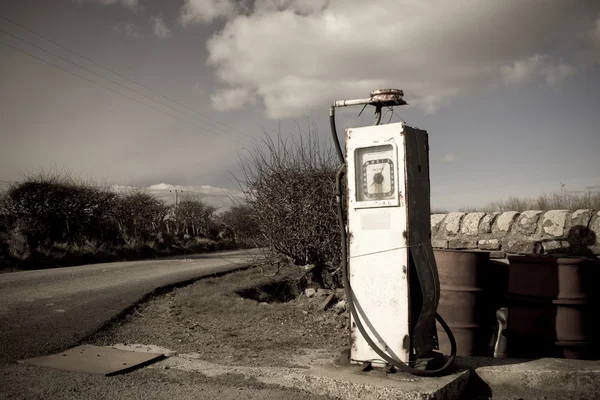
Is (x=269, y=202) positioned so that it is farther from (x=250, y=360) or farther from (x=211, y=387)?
(x=211, y=387)

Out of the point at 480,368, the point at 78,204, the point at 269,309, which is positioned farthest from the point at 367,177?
the point at 78,204

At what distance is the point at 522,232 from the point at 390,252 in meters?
3.28

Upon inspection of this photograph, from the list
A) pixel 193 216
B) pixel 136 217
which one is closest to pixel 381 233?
pixel 136 217

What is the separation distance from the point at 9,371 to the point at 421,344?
3726 millimetres

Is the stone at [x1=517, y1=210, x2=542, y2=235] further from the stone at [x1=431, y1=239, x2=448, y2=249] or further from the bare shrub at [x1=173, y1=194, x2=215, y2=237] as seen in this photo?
the bare shrub at [x1=173, y1=194, x2=215, y2=237]

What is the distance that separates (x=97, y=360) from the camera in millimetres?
4738

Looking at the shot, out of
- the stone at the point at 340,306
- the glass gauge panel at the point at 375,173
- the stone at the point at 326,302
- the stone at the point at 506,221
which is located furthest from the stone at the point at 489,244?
the glass gauge panel at the point at 375,173

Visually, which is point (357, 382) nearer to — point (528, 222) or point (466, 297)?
point (466, 297)

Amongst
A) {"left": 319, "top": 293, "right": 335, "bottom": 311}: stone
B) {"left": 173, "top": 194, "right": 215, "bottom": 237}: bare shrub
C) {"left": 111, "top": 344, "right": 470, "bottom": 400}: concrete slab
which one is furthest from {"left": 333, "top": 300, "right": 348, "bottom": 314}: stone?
{"left": 173, "top": 194, "right": 215, "bottom": 237}: bare shrub

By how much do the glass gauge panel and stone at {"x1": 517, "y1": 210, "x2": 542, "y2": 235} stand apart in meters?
3.30

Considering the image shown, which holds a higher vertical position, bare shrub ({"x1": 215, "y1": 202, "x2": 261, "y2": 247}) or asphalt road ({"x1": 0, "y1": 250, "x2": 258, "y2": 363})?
bare shrub ({"x1": 215, "y1": 202, "x2": 261, "y2": 247})

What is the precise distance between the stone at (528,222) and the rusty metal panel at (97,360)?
4816 mm

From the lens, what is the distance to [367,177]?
4.13 meters

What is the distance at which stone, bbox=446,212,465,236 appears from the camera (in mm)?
7043
